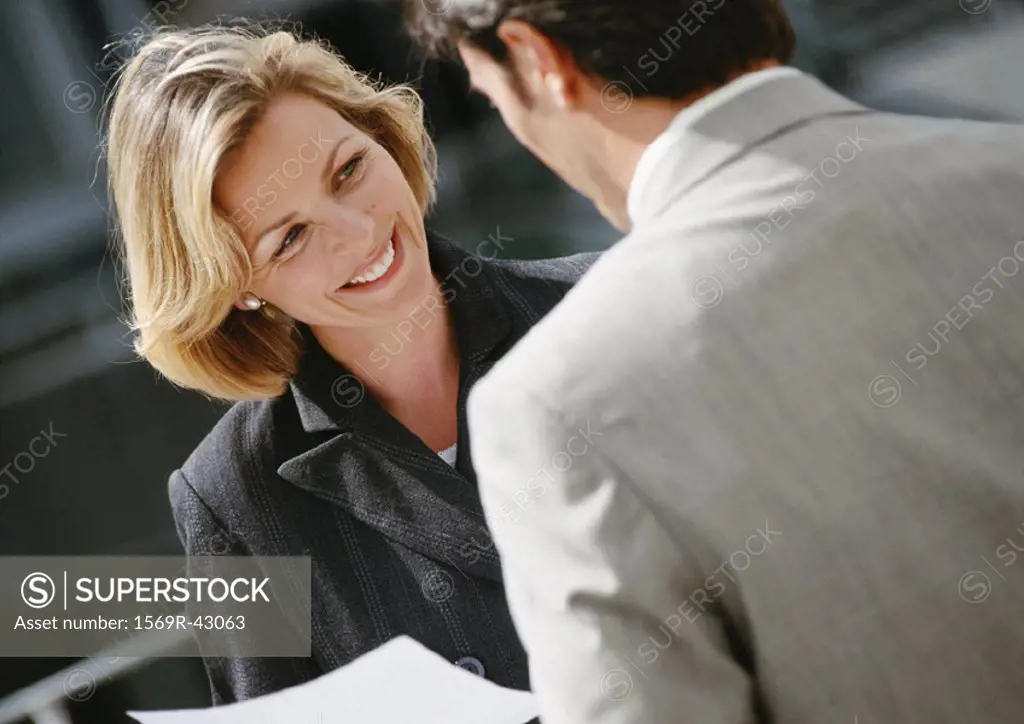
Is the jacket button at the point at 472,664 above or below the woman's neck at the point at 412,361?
below

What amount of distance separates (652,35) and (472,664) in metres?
0.66

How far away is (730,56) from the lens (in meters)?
0.84

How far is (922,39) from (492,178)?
45 cm

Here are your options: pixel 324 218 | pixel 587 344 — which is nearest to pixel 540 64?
pixel 587 344

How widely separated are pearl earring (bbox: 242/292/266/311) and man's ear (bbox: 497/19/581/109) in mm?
400

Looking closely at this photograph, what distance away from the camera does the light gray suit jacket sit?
2.44ft

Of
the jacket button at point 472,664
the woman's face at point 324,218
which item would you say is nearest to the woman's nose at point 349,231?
the woman's face at point 324,218

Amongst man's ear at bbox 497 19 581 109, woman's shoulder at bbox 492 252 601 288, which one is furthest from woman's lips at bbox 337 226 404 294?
man's ear at bbox 497 19 581 109

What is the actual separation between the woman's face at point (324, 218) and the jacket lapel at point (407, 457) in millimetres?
39

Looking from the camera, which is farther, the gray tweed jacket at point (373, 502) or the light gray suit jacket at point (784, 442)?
the gray tweed jacket at point (373, 502)

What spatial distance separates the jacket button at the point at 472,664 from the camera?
3.80 feet

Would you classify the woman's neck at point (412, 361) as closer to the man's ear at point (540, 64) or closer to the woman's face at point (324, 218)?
the woman's face at point (324, 218)

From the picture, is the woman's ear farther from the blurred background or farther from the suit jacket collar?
the suit jacket collar

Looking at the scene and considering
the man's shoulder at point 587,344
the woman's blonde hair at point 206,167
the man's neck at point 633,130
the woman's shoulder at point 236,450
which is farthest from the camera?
the woman's shoulder at point 236,450
